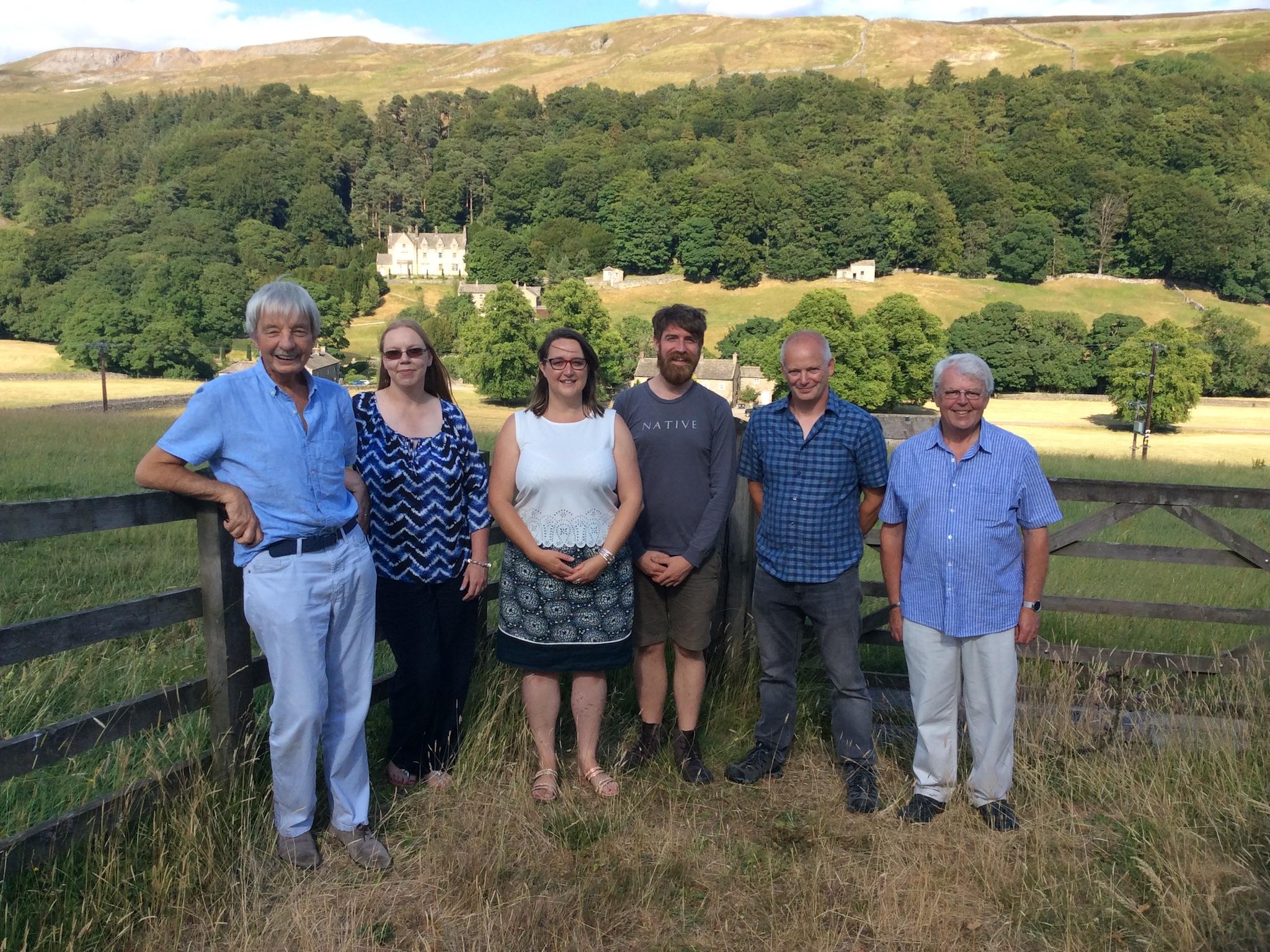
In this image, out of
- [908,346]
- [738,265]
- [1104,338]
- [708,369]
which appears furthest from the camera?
[738,265]

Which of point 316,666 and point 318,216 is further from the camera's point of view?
point 318,216

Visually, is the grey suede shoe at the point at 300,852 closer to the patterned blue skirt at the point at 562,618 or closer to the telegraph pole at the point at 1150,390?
the patterned blue skirt at the point at 562,618

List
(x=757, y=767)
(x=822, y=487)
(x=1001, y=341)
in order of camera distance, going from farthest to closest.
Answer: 1. (x=1001, y=341)
2. (x=757, y=767)
3. (x=822, y=487)

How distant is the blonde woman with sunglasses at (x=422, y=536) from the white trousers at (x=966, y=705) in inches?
70.4

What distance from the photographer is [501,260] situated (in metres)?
118

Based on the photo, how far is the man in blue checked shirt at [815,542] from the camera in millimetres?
3978

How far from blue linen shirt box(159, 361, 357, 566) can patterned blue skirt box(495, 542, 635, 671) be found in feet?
2.92

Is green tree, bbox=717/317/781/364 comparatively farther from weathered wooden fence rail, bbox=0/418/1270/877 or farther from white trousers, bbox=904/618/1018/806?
white trousers, bbox=904/618/1018/806

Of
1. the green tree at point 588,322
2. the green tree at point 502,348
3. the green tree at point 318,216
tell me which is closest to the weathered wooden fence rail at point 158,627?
the green tree at point 502,348

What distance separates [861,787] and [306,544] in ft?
7.85

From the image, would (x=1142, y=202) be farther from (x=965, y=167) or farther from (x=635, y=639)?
(x=635, y=639)

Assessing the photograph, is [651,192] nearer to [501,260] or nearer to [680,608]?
[501,260]

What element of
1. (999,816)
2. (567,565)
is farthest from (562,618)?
(999,816)

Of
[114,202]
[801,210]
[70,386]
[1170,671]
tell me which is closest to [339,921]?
[1170,671]
